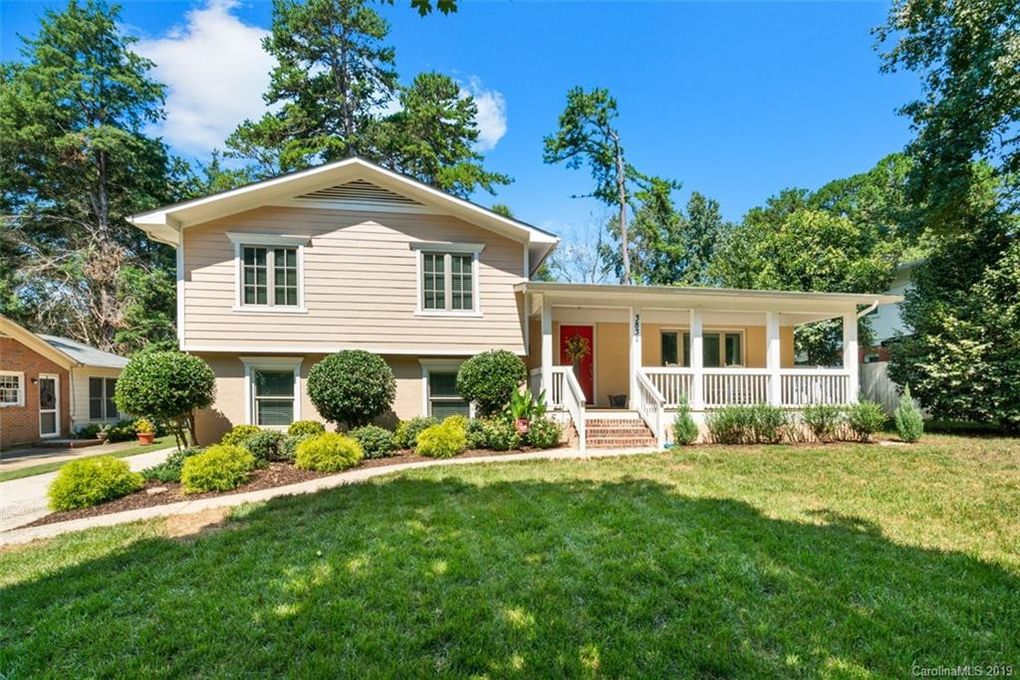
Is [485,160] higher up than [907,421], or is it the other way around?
[485,160]

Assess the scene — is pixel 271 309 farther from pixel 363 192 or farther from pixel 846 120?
pixel 846 120

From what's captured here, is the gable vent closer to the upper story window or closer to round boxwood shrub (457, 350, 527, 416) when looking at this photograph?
the upper story window

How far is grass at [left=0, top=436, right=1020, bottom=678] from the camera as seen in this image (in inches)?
104

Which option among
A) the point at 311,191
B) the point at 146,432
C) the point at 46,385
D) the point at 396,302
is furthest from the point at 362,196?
the point at 46,385

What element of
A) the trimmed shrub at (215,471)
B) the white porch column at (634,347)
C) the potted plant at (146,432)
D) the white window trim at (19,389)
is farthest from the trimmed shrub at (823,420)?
the white window trim at (19,389)

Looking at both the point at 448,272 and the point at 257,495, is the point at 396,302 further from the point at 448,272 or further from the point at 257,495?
the point at 257,495

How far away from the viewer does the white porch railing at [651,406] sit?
9527 mm

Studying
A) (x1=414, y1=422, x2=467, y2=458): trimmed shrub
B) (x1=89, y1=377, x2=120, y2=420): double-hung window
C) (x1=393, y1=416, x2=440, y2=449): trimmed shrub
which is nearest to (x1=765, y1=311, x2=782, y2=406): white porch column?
(x1=414, y1=422, x2=467, y2=458): trimmed shrub

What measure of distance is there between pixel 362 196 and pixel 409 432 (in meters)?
5.57

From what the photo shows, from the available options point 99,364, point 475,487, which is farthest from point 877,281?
point 99,364

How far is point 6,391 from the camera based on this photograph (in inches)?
568

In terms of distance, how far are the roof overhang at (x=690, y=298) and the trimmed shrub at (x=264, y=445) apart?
5.93m

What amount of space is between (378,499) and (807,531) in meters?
4.66

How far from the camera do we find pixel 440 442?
8.70m
